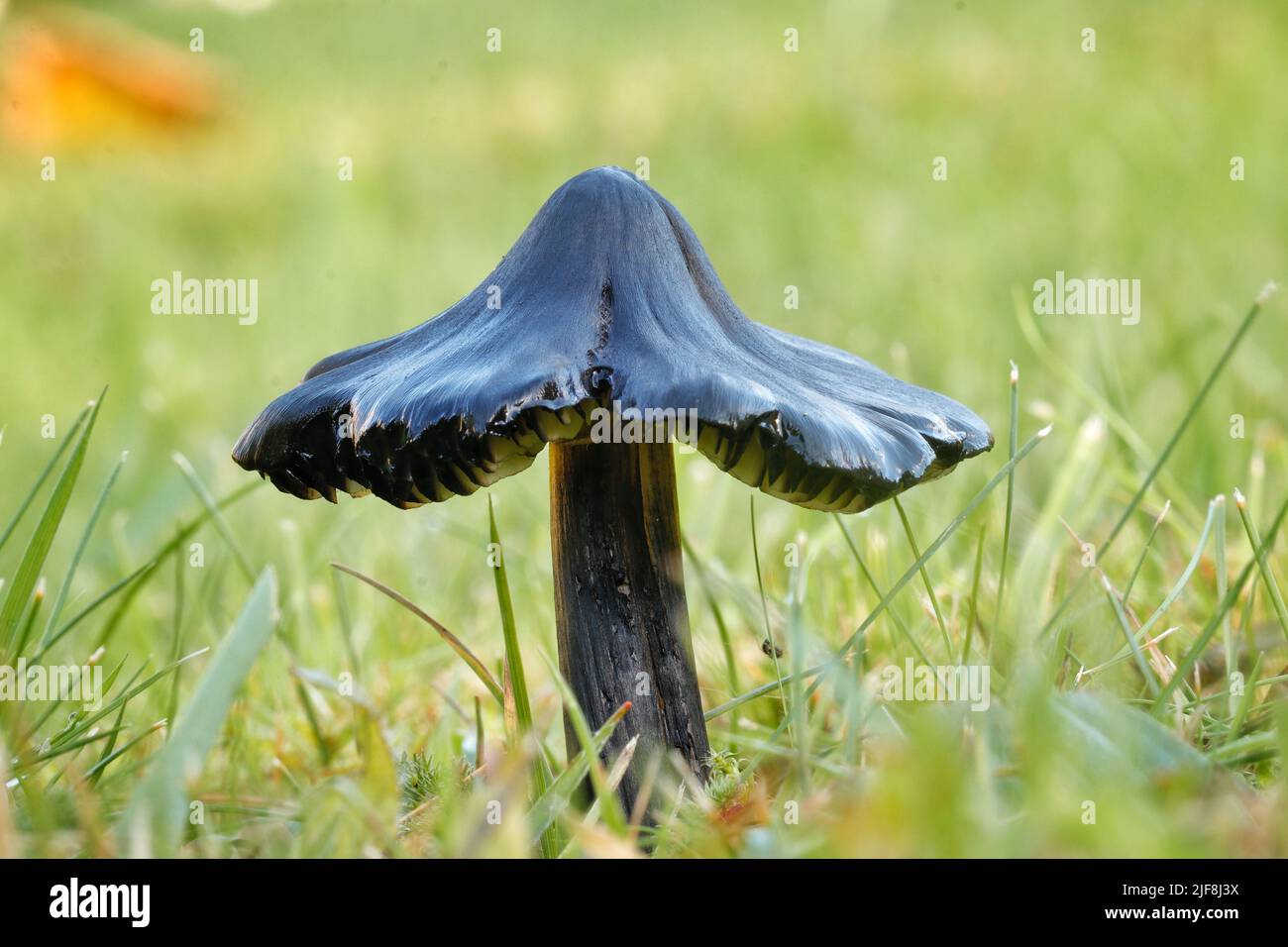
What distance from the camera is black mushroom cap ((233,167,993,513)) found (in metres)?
1.54

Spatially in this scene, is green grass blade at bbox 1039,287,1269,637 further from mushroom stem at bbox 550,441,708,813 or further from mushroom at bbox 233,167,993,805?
mushroom stem at bbox 550,441,708,813

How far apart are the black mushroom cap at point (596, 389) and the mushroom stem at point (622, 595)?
0.13m

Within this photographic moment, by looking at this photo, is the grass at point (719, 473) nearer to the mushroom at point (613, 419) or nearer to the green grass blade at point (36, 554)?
the green grass blade at point (36, 554)

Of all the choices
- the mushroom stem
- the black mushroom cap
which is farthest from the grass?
the black mushroom cap

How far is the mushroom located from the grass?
14 cm

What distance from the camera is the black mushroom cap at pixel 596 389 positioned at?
1544 millimetres

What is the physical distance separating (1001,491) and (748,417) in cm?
253

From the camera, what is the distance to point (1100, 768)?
4.75ft

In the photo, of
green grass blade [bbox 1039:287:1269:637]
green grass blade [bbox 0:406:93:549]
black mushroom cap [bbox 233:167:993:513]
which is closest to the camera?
black mushroom cap [bbox 233:167:993:513]

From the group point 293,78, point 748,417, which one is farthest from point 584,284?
point 293,78

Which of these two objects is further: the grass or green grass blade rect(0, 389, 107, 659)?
green grass blade rect(0, 389, 107, 659)

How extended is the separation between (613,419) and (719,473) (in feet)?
7.56

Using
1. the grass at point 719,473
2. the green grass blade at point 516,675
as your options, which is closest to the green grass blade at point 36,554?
the grass at point 719,473
